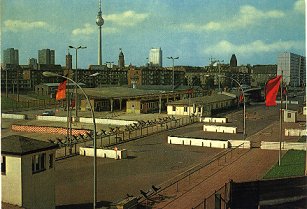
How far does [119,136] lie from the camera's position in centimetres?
3041

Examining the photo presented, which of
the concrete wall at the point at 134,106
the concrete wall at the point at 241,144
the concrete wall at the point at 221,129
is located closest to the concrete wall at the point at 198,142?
the concrete wall at the point at 241,144

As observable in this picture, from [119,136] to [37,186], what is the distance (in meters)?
18.2

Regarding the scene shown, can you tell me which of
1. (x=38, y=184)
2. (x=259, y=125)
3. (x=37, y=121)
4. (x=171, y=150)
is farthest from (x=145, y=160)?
(x=37, y=121)

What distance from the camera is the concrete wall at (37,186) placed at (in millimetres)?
11758

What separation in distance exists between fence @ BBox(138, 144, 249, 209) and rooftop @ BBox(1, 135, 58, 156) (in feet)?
12.5

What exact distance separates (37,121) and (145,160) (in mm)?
24388

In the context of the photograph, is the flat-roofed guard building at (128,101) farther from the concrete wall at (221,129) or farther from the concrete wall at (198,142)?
the concrete wall at (198,142)

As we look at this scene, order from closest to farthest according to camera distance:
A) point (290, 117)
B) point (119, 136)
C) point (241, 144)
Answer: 1. point (241, 144)
2. point (119, 136)
3. point (290, 117)

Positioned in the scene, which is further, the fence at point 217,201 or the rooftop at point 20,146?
the fence at point 217,201

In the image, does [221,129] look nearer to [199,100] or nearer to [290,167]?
[290,167]

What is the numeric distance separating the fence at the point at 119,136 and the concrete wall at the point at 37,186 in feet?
32.2

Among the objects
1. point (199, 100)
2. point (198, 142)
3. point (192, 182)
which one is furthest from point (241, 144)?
point (199, 100)

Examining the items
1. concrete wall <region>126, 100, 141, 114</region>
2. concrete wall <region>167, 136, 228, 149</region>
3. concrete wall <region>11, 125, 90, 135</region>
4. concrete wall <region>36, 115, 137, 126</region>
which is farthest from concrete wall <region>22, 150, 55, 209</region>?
concrete wall <region>126, 100, 141, 114</region>

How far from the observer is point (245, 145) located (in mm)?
25750
